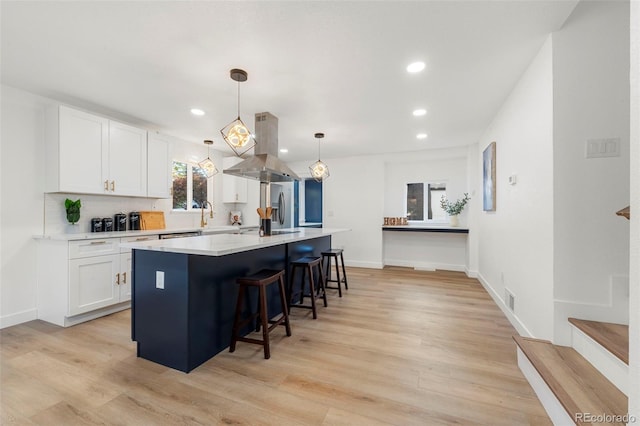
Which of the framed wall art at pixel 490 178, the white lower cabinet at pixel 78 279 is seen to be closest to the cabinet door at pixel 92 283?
the white lower cabinet at pixel 78 279

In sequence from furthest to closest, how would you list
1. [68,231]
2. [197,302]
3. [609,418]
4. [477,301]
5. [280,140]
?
[280,140] → [477,301] → [68,231] → [197,302] → [609,418]

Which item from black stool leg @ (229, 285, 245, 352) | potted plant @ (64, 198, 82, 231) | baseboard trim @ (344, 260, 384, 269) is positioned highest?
potted plant @ (64, 198, 82, 231)

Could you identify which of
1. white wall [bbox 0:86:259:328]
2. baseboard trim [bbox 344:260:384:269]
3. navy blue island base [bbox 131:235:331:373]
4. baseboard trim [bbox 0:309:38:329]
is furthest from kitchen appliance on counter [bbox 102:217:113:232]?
baseboard trim [bbox 344:260:384:269]

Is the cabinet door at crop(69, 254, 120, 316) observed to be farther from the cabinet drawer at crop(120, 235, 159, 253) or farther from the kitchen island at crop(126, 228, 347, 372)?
the kitchen island at crop(126, 228, 347, 372)

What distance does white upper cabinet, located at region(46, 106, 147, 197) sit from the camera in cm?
305

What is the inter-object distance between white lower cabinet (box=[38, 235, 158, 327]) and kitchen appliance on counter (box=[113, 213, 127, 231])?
0.67 metres

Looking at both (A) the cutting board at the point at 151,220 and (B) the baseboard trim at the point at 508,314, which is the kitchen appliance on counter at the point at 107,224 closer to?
(A) the cutting board at the point at 151,220

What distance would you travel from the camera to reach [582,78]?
1935 millimetres

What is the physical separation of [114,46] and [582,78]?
358 centimetres

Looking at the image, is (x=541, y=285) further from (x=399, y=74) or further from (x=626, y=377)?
(x=399, y=74)

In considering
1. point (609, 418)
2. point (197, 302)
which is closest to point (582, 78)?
point (609, 418)

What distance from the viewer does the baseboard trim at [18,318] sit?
2.86 meters

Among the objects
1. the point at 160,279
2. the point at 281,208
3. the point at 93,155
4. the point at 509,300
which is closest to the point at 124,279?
the point at 93,155
